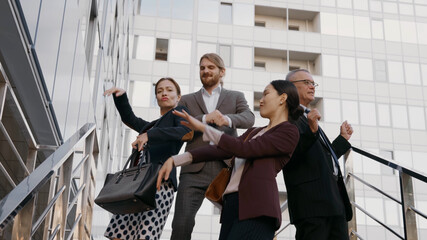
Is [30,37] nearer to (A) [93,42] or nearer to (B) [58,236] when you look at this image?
(B) [58,236]

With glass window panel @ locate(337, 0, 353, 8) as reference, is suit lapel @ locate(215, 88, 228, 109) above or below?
below

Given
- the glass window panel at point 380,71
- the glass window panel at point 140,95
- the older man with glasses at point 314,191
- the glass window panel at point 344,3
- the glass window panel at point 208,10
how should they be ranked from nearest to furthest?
1. the older man with glasses at point 314,191
2. the glass window panel at point 140,95
3. the glass window panel at point 208,10
4. the glass window panel at point 380,71
5. the glass window panel at point 344,3

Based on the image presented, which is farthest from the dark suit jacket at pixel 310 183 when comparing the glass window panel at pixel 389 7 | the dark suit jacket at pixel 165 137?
the glass window panel at pixel 389 7

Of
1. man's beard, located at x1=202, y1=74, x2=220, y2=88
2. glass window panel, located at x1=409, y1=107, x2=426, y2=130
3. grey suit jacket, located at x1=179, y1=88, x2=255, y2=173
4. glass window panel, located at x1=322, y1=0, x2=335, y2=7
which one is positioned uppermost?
glass window panel, located at x1=322, y1=0, x2=335, y2=7

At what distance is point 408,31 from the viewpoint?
26.9m

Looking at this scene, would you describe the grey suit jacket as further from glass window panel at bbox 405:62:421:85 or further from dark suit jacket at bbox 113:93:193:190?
glass window panel at bbox 405:62:421:85

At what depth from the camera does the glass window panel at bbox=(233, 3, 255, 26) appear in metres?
25.5

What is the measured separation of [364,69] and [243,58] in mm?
6015

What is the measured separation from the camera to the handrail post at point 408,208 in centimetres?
408

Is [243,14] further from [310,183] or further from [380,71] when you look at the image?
[310,183]

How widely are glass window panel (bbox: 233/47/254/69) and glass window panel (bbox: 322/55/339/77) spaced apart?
3.59 m

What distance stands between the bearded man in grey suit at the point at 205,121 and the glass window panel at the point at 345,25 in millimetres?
22698

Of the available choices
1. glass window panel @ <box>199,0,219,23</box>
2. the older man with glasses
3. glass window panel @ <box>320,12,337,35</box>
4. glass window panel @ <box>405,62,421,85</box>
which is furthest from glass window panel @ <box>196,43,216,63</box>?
the older man with glasses

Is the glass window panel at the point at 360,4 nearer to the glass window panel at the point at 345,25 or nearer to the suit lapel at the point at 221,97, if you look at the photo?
the glass window panel at the point at 345,25
